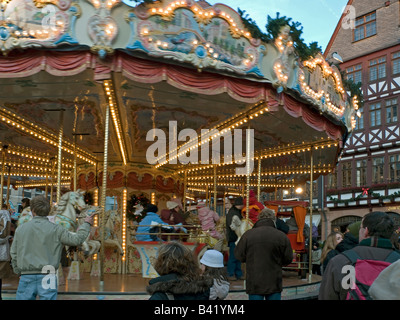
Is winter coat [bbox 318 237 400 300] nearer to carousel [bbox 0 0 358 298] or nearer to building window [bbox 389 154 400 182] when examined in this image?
carousel [bbox 0 0 358 298]

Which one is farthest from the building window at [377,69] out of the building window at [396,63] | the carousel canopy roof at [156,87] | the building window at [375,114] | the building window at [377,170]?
the carousel canopy roof at [156,87]

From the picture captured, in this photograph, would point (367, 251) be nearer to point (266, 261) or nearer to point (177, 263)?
point (177, 263)

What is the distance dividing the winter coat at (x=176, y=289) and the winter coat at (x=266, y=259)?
2332 millimetres

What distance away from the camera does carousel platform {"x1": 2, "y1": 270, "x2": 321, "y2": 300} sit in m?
7.32

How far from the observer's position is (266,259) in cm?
555

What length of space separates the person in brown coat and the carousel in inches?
107

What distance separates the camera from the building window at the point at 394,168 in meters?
27.9

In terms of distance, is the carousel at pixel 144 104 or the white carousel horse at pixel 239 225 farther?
the white carousel horse at pixel 239 225

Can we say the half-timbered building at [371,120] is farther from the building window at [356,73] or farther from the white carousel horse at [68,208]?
the white carousel horse at [68,208]

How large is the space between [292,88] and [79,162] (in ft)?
25.0

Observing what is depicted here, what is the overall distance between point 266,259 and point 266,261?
0.02 metres

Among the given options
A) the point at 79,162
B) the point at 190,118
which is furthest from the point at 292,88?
the point at 79,162

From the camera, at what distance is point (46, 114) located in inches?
415

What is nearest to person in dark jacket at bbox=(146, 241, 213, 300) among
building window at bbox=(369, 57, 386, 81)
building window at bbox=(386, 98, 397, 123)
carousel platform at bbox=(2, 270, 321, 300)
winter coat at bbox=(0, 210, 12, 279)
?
carousel platform at bbox=(2, 270, 321, 300)
